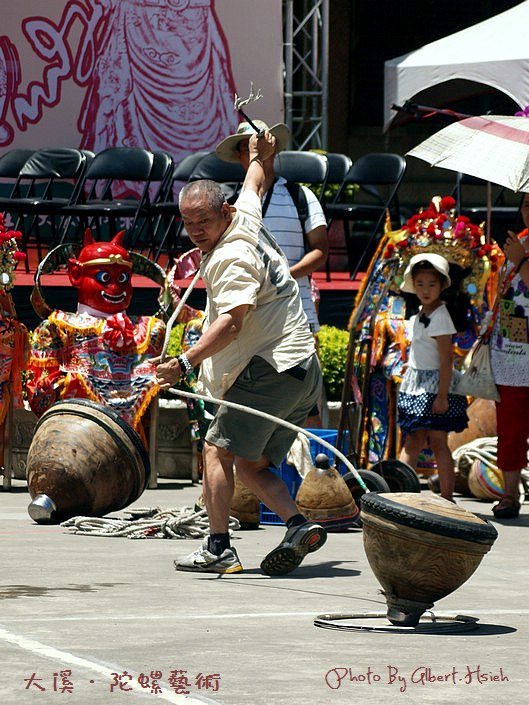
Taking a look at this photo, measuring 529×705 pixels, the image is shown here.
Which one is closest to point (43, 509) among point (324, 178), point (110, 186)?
point (324, 178)

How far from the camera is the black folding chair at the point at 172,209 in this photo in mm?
14453

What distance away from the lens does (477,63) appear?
12.6 meters

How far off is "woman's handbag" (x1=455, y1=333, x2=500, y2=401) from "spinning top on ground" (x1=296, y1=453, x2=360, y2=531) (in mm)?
1101

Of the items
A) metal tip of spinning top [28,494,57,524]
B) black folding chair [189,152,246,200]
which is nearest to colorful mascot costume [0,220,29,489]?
metal tip of spinning top [28,494,57,524]

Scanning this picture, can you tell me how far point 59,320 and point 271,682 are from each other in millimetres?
5338

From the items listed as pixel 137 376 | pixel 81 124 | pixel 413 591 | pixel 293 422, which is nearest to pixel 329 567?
pixel 293 422

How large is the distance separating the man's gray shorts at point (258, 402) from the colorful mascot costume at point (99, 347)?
9.68 ft

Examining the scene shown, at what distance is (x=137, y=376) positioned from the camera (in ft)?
30.7

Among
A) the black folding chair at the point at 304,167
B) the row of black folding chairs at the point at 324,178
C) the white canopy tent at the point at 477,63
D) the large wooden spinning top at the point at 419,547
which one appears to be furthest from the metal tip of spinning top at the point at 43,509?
the black folding chair at the point at 304,167

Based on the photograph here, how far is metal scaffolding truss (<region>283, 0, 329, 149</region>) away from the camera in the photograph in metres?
16.6

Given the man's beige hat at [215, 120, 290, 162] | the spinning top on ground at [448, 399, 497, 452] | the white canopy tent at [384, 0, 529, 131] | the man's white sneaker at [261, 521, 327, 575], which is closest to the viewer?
the man's white sneaker at [261, 521, 327, 575]

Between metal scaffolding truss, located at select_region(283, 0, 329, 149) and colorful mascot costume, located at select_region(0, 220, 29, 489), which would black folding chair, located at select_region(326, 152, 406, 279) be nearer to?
metal scaffolding truss, located at select_region(283, 0, 329, 149)

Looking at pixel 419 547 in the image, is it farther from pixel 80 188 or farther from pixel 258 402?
pixel 80 188

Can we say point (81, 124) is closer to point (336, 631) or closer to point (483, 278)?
point (483, 278)
